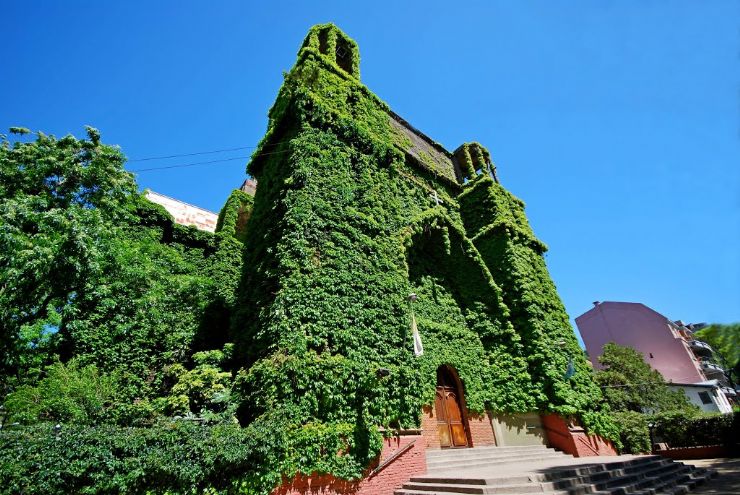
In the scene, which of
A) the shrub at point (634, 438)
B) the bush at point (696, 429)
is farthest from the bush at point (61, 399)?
the bush at point (696, 429)

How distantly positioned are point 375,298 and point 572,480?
20.2ft

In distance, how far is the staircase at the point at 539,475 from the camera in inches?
282

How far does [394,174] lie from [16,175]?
13.2 meters

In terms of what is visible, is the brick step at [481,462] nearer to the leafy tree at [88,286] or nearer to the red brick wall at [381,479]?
the red brick wall at [381,479]

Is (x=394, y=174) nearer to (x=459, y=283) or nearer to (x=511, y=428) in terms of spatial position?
(x=459, y=283)

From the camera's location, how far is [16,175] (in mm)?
11711

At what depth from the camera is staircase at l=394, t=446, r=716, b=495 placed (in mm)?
7172

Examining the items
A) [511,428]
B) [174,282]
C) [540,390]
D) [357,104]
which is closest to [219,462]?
[174,282]

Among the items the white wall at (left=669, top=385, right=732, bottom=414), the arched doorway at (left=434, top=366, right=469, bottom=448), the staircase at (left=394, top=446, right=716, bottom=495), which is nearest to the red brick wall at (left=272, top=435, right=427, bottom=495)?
the staircase at (left=394, top=446, right=716, bottom=495)

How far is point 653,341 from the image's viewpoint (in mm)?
37938

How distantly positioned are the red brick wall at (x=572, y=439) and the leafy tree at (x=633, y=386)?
43.5 ft

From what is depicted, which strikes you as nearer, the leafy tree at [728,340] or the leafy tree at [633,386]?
the leafy tree at [728,340]

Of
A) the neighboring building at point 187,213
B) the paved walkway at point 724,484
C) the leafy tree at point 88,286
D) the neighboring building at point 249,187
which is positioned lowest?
the paved walkway at point 724,484

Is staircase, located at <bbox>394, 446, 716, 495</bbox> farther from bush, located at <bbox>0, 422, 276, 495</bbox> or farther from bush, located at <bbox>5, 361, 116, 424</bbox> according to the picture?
bush, located at <bbox>5, 361, 116, 424</bbox>
